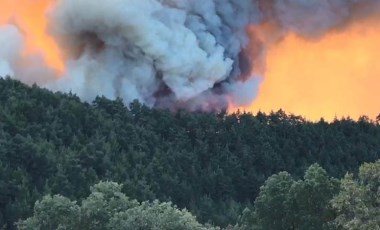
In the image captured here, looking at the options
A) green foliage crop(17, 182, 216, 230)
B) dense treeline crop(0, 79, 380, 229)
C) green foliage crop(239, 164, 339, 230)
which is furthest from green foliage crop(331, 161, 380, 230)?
dense treeline crop(0, 79, 380, 229)

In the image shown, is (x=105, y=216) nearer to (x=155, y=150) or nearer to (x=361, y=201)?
(x=361, y=201)

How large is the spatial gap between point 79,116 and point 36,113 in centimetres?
343

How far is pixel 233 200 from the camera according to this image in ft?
165

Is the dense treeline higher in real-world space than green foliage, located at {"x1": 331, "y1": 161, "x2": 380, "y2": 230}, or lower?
higher

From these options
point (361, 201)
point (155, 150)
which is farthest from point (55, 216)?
point (155, 150)

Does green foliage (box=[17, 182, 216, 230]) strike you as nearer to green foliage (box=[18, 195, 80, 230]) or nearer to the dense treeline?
green foliage (box=[18, 195, 80, 230])

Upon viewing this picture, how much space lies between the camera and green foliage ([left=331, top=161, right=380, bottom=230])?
A: 72.4 ft

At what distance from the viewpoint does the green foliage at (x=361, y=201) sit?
A: 22.1m

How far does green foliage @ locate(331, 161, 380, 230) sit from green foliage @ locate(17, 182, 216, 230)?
4.68m

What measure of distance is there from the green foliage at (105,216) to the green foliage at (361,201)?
468 centimetres

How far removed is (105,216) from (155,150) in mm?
26053

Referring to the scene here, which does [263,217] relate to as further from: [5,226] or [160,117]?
[160,117]

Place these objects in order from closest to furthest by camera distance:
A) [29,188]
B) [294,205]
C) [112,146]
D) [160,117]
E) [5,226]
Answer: [294,205] < [5,226] < [29,188] < [112,146] < [160,117]

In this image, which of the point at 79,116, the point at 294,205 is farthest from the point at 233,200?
the point at 294,205
